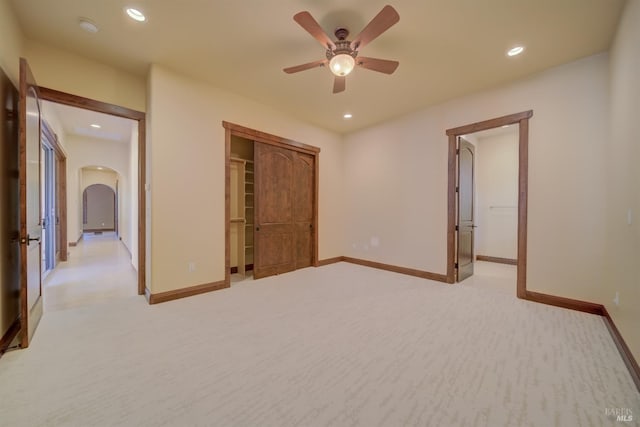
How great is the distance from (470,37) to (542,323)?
2993 millimetres

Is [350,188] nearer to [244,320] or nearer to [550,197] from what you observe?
[550,197]

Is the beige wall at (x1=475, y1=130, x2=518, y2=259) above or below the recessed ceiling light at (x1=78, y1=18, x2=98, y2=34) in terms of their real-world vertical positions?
below

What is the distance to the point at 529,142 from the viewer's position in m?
3.37

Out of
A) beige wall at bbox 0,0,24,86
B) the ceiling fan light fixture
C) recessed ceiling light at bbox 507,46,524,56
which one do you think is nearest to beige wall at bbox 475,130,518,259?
recessed ceiling light at bbox 507,46,524,56

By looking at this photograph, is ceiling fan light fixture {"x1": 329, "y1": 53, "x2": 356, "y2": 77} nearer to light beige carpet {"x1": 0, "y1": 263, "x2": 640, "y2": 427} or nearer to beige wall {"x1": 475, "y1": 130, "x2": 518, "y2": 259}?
light beige carpet {"x1": 0, "y1": 263, "x2": 640, "y2": 427}

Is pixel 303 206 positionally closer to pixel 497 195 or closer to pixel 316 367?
pixel 316 367

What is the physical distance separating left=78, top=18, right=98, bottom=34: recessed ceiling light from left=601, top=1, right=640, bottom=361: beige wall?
4.56 meters

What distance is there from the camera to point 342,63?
2477 mm

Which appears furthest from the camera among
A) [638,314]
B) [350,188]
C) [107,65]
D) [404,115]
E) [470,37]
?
[350,188]

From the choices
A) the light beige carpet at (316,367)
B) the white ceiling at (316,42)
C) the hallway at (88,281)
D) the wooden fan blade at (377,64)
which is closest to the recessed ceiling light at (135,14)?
the white ceiling at (316,42)

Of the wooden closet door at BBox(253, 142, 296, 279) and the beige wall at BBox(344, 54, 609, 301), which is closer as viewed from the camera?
the beige wall at BBox(344, 54, 609, 301)

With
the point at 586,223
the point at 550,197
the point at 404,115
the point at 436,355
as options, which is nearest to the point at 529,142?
the point at 550,197

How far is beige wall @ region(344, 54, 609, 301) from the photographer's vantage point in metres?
2.95

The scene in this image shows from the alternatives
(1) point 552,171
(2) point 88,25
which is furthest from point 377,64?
(2) point 88,25
